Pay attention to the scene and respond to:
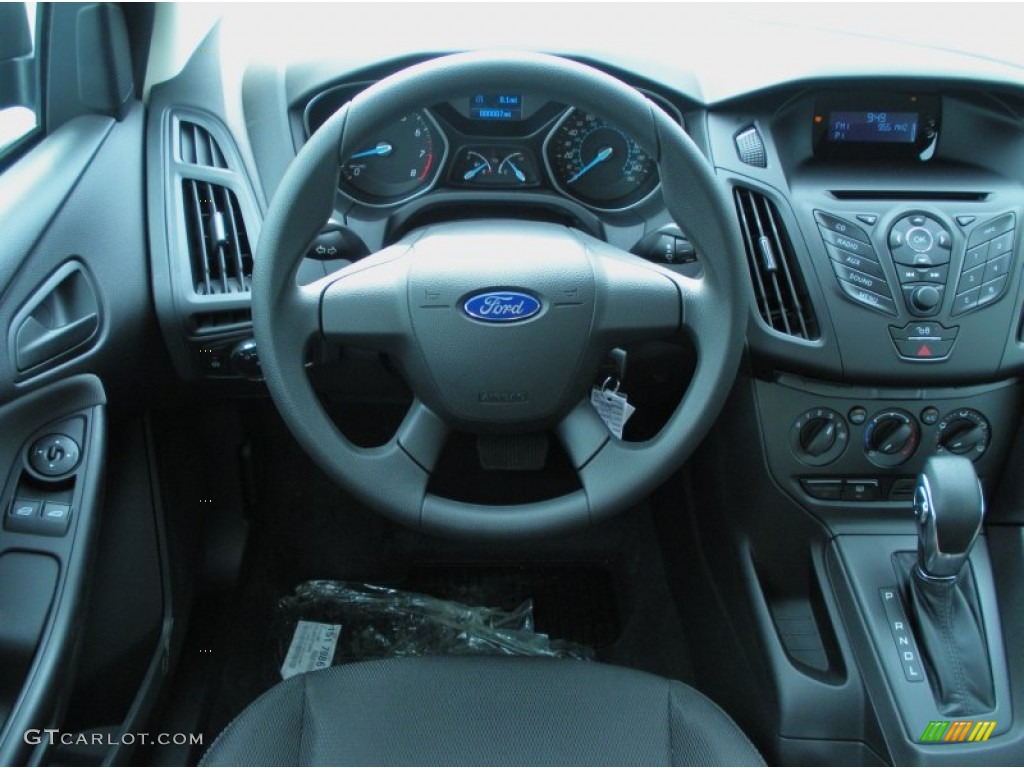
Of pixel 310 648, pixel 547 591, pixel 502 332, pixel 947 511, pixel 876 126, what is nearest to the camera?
pixel 502 332

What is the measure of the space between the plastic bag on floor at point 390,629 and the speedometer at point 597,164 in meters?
0.80

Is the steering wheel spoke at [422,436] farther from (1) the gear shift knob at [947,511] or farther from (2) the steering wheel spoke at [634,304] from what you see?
(1) the gear shift knob at [947,511]

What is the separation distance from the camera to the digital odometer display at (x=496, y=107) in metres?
1.19

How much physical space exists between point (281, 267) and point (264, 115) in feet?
1.40

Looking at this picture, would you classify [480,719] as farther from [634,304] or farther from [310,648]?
[310,648]

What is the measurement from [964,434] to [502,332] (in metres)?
0.72

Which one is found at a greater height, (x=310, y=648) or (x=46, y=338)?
(x=46, y=338)

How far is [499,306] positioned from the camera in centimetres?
93

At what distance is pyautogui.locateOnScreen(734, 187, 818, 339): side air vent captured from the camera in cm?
117

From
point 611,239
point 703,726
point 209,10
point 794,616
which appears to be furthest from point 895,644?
point 209,10

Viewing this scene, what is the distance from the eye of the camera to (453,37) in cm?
122

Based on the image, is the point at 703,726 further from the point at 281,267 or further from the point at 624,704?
the point at 281,267

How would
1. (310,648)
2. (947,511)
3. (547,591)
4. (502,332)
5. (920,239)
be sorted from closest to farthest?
(502,332) → (947,511) → (920,239) → (310,648) → (547,591)

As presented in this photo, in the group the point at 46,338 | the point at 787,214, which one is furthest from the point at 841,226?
the point at 46,338
